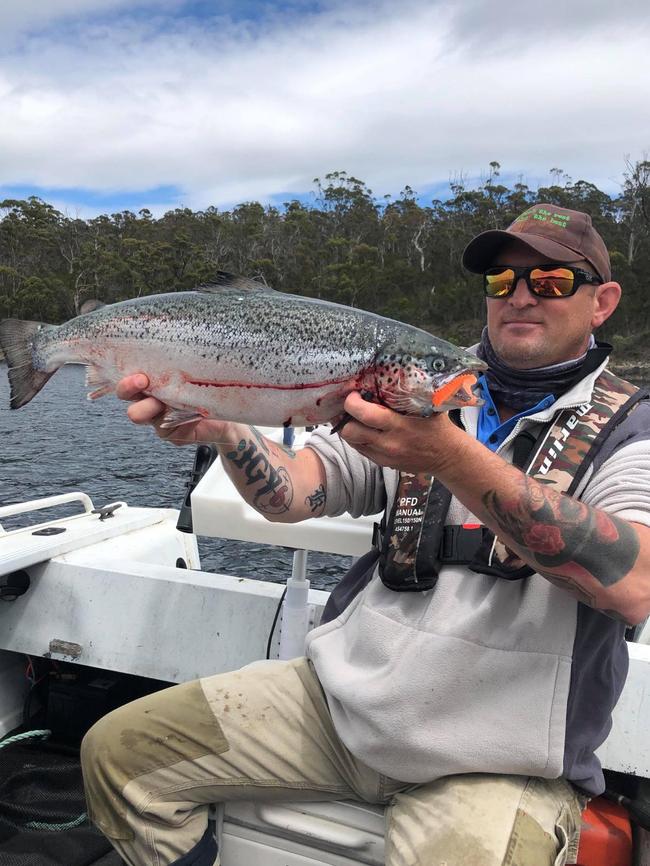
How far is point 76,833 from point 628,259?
9091 centimetres

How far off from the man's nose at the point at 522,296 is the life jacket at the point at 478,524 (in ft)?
1.50

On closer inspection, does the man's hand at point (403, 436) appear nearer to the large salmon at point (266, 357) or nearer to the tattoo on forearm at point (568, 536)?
the large salmon at point (266, 357)

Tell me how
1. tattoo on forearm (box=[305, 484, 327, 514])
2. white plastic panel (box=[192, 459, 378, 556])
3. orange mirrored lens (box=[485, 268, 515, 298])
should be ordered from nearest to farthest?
1. orange mirrored lens (box=[485, 268, 515, 298])
2. tattoo on forearm (box=[305, 484, 327, 514])
3. white plastic panel (box=[192, 459, 378, 556])

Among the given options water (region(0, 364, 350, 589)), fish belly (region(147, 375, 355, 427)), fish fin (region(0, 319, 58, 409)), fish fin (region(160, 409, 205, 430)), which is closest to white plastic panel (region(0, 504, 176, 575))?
fish fin (region(0, 319, 58, 409))

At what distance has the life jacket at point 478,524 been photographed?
2.90 metres

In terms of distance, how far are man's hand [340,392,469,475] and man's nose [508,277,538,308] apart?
1104 mm

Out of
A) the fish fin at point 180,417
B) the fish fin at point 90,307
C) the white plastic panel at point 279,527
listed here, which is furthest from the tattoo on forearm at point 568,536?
the fish fin at point 90,307

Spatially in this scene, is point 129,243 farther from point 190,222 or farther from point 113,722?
point 113,722

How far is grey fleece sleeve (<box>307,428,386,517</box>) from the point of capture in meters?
3.60

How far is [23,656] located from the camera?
16.8ft

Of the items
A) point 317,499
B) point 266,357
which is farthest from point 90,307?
point 317,499

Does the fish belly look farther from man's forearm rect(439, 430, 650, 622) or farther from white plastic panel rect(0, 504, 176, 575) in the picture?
white plastic panel rect(0, 504, 176, 575)

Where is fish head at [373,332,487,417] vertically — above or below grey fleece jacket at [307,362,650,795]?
above

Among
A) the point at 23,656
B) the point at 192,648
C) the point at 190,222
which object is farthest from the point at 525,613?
the point at 190,222
